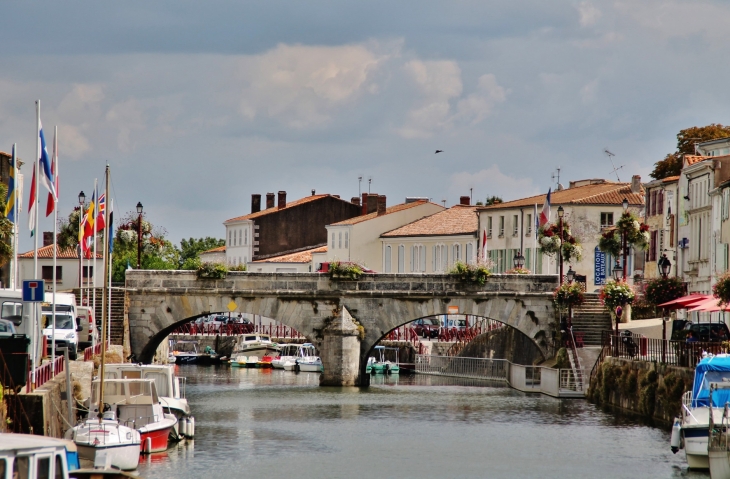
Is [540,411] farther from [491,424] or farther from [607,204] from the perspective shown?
[607,204]

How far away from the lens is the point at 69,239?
69.1 m

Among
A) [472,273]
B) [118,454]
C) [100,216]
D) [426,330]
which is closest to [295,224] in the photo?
[426,330]

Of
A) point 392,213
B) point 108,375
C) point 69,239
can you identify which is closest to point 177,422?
point 108,375

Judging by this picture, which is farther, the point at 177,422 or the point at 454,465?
the point at 177,422

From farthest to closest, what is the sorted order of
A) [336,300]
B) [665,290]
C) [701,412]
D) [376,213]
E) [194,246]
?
[194,246] → [376,213] → [336,300] → [665,290] → [701,412]

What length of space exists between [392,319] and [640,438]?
2224 centimetres

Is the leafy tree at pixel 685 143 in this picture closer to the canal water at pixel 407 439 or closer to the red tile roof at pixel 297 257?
the canal water at pixel 407 439

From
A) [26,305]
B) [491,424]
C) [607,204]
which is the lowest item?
[491,424]

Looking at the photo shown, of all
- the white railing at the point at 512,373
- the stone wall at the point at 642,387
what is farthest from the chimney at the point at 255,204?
the stone wall at the point at 642,387

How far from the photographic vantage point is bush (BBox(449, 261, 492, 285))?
59.6 metres

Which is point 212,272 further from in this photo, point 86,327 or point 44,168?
point 44,168

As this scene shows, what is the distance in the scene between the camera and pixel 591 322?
58844 millimetres

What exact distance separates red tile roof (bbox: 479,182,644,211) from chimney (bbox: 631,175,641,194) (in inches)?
10.5

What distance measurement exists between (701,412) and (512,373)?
33139mm
